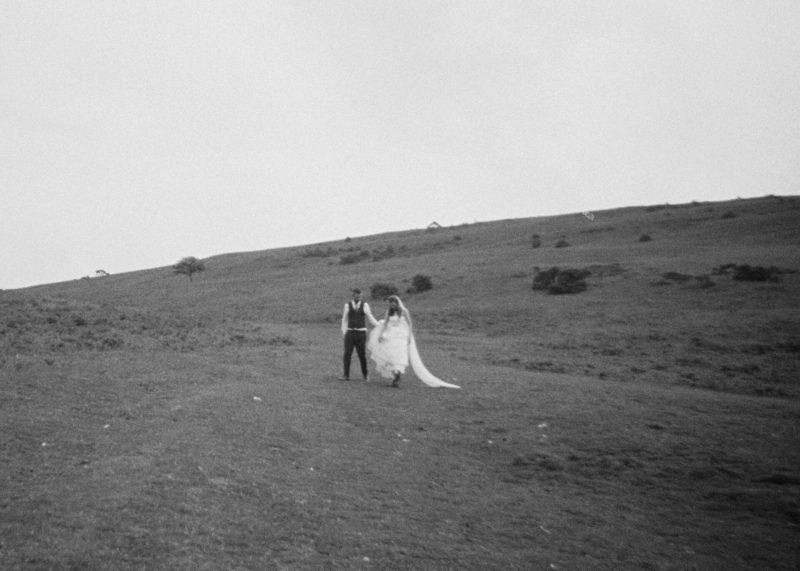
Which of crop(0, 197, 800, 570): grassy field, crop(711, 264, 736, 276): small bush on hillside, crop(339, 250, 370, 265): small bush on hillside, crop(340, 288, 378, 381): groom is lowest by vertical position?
crop(0, 197, 800, 570): grassy field

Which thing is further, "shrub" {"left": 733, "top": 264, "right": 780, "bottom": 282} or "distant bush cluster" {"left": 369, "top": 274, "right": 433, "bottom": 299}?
"distant bush cluster" {"left": 369, "top": 274, "right": 433, "bottom": 299}

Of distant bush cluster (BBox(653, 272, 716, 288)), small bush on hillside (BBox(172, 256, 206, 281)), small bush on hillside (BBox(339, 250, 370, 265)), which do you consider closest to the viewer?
distant bush cluster (BBox(653, 272, 716, 288))

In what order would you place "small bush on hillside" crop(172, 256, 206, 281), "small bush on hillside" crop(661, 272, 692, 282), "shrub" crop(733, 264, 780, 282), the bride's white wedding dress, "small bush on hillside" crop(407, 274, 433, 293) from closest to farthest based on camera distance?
the bride's white wedding dress
"shrub" crop(733, 264, 780, 282)
"small bush on hillside" crop(661, 272, 692, 282)
"small bush on hillside" crop(407, 274, 433, 293)
"small bush on hillside" crop(172, 256, 206, 281)

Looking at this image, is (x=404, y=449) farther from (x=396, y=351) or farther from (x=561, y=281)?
(x=561, y=281)

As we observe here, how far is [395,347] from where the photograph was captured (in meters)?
17.8

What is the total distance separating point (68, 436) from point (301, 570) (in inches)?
233

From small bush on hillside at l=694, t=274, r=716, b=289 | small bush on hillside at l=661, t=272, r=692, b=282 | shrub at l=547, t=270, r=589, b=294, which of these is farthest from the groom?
small bush on hillside at l=661, t=272, r=692, b=282

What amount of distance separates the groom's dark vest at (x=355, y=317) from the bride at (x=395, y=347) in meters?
0.62

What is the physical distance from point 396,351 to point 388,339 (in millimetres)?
459

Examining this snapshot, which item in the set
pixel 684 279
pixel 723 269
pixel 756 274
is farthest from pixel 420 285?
pixel 756 274

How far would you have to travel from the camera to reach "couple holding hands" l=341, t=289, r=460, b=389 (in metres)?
17.8

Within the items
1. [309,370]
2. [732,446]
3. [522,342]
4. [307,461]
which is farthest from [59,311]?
[732,446]

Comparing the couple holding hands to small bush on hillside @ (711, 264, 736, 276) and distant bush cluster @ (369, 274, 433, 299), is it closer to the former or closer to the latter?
distant bush cluster @ (369, 274, 433, 299)

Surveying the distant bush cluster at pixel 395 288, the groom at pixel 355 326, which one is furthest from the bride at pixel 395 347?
the distant bush cluster at pixel 395 288
